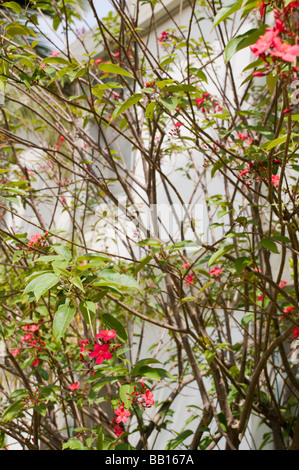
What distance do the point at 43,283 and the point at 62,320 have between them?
0.10 metres

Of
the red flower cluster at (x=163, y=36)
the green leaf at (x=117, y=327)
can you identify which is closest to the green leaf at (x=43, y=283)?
the green leaf at (x=117, y=327)

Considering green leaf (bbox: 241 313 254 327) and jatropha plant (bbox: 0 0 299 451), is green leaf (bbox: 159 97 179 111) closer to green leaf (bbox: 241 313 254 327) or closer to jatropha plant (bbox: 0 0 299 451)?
jatropha plant (bbox: 0 0 299 451)

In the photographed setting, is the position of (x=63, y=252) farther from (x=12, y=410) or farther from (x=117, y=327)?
(x=12, y=410)

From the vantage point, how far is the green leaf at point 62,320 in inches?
44.9

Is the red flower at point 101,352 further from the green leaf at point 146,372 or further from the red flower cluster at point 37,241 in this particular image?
the red flower cluster at point 37,241

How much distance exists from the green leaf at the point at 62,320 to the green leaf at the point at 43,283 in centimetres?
7

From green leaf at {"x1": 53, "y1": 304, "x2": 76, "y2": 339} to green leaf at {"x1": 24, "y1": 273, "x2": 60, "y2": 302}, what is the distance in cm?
7

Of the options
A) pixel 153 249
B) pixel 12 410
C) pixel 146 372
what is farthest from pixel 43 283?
pixel 12 410

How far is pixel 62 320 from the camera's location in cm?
116

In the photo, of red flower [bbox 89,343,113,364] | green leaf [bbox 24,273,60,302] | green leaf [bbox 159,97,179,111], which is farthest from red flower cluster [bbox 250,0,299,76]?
red flower [bbox 89,343,113,364]
